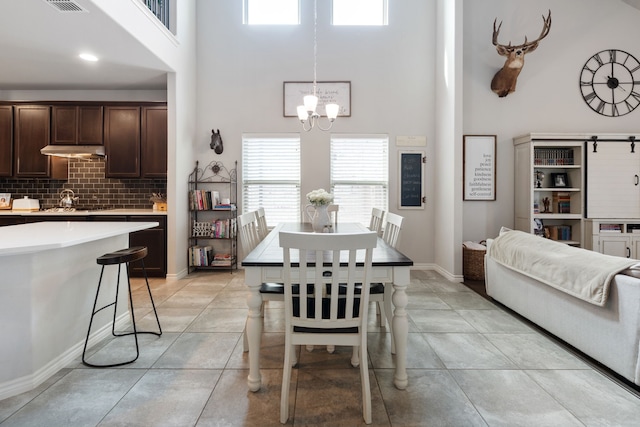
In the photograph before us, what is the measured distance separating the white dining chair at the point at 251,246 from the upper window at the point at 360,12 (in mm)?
3812

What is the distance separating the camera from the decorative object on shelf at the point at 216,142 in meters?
4.95

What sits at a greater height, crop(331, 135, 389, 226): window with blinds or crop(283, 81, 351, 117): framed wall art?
crop(283, 81, 351, 117): framed wall art

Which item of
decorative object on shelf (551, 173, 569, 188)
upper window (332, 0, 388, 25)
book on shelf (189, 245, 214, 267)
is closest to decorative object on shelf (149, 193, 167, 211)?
book on shelf (189, 245, 214, 267)

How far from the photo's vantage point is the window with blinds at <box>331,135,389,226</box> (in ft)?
16.9

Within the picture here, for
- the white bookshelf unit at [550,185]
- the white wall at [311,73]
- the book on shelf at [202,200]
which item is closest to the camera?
the white bookshelf unit at [550,185]

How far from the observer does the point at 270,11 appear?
5227 mm

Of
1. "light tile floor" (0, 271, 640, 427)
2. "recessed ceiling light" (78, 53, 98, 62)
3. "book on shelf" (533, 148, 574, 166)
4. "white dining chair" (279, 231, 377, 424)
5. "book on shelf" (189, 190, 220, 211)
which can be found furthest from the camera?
"book on shelf" (189, 190, 220, 211)

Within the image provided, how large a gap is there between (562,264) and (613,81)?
419 cm

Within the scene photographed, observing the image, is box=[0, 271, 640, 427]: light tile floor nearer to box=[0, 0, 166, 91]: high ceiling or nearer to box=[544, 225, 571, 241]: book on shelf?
box=[544, 225, 571, 241]: book on shelf

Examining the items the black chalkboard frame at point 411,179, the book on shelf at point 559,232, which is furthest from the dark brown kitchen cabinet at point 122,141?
the book on shelf at point 559,232

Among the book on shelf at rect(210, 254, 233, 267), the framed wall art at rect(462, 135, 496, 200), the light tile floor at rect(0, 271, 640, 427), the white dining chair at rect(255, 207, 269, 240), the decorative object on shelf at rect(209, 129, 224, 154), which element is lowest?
the light tile floor at rect(0, 271, 640, 427)

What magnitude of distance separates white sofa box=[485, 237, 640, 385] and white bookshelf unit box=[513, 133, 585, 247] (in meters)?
1.88

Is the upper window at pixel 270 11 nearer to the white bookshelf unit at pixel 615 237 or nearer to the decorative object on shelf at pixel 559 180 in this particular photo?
the decorative object on shelf at pixel 559 180

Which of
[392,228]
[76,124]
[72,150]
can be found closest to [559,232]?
[392,228]
